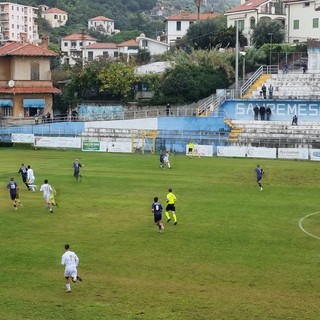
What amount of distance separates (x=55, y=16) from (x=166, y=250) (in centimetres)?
17602

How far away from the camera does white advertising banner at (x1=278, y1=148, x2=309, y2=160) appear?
56875 millimetres

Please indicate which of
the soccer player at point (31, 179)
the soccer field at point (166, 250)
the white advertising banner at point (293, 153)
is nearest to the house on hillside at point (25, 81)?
the white advertising banner at point (293, 153)

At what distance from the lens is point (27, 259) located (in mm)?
23859

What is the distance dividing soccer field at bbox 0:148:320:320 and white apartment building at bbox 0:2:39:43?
491 feet

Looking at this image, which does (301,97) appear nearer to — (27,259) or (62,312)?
(27,259)

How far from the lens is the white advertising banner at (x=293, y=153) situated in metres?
56.9

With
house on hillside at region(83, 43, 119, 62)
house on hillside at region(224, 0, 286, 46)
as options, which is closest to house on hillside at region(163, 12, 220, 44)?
house on hillside at region(83, 43, 119, 62)

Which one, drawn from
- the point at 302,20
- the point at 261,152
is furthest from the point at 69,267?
the point at 302,20

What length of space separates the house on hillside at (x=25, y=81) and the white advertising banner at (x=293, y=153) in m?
35.6

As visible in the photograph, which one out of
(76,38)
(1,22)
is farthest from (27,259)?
(1,22)

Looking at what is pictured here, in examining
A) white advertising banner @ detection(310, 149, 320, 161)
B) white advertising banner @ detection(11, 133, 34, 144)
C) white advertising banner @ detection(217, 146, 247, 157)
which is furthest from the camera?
white advertising banner @ detection(11, 133, 34, 144)

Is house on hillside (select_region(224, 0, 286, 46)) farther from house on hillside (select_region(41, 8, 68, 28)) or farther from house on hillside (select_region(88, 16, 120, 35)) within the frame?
house on hillside (select_region(41, 8, 68, 28))

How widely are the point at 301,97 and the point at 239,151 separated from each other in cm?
1527

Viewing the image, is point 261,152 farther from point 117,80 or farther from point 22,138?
point 117,80
